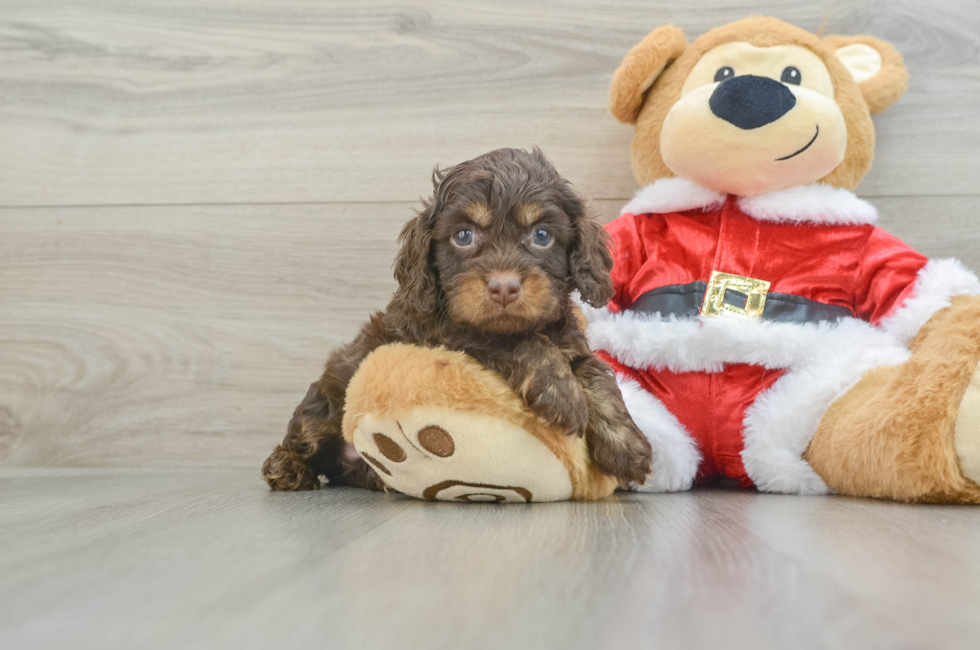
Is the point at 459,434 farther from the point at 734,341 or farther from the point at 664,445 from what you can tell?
the point at 734,341

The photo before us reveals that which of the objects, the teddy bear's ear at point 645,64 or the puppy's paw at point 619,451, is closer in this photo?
the puppy's paw at point 619,451

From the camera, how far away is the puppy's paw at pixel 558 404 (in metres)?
0.93

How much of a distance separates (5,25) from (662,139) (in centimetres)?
162

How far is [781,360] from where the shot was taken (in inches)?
47.7

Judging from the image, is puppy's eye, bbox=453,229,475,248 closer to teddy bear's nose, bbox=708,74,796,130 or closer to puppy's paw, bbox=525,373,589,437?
puppy's paw, bbox=525,373,589,437

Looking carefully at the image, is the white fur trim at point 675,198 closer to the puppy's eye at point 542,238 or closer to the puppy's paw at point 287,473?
the puppy's eye at point 542,238

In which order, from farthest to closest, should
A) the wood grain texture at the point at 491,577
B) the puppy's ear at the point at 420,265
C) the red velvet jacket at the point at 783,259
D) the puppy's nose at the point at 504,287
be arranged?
the red velvet jacket at the point at 783,259
the puppy's ear at the point at 420,265
the puppy's nose at the point at 504,287
the wood grain texture at the point at 491,577

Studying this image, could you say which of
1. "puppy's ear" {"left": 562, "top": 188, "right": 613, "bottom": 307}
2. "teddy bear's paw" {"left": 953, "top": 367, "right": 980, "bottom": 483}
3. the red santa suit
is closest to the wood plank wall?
the red santa suit

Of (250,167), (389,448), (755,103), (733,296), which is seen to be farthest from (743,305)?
(250,167)

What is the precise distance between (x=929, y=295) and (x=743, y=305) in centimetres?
29

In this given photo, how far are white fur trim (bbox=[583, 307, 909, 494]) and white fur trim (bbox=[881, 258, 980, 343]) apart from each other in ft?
0.08

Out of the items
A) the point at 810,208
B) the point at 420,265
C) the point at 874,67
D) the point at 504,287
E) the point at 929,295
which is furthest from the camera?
the point at 874,67

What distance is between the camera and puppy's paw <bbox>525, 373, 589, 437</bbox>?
3.04 ft

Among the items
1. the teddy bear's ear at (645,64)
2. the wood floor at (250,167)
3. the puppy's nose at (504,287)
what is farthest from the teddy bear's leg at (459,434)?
the teddy bear's ear at (645,64)
